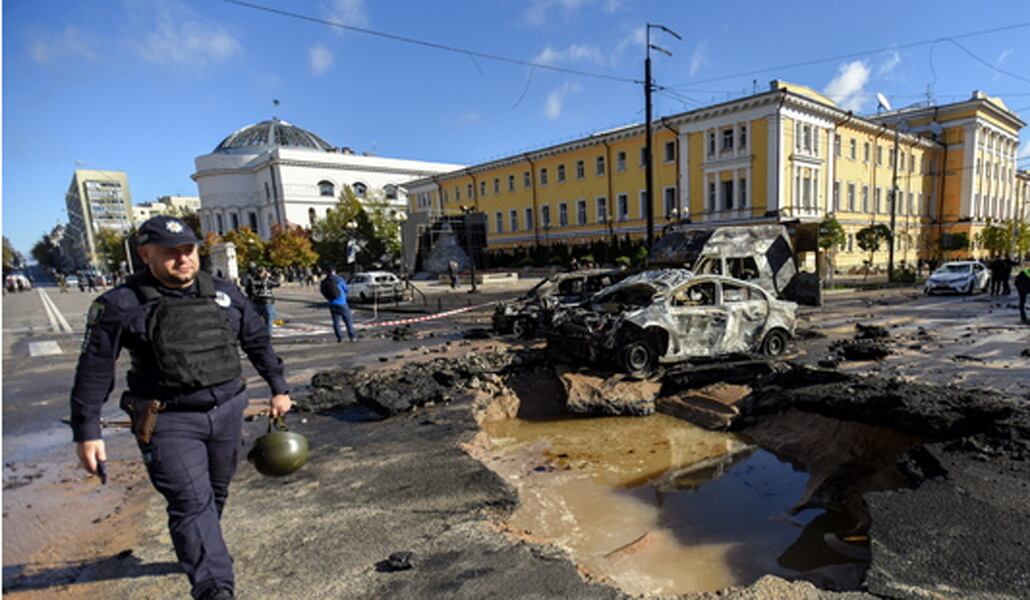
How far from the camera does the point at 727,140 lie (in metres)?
37.0

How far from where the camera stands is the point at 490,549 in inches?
133

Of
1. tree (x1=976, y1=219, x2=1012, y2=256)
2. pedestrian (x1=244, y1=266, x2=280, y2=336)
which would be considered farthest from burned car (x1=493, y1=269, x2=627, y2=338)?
tree (x1=976, y1=219, x2=1012, y2=256)

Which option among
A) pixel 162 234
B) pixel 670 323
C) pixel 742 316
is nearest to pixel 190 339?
pixel 162 234

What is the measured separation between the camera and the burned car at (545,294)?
481 inches

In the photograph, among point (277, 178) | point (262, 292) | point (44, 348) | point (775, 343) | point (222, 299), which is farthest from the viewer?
point (277, 178)

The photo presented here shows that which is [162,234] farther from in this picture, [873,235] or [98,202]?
[98,202]

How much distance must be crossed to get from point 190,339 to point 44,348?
50.2 feet

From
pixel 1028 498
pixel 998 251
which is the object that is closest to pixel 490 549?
pixel 1028 498

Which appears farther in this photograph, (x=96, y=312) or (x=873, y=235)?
(x=873, y=235)

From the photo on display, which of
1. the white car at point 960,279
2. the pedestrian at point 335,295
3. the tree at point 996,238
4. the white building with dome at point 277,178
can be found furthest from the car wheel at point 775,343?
the white building with dome at point 277,178

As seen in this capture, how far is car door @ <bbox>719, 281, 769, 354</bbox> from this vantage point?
7.97m

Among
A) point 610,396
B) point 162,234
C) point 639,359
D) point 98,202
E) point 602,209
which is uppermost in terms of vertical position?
point 98,202

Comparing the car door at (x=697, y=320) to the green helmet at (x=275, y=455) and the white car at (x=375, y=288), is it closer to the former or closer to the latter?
the green helmet at (x=275, y=455)

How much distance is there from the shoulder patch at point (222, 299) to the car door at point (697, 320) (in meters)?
6.01
